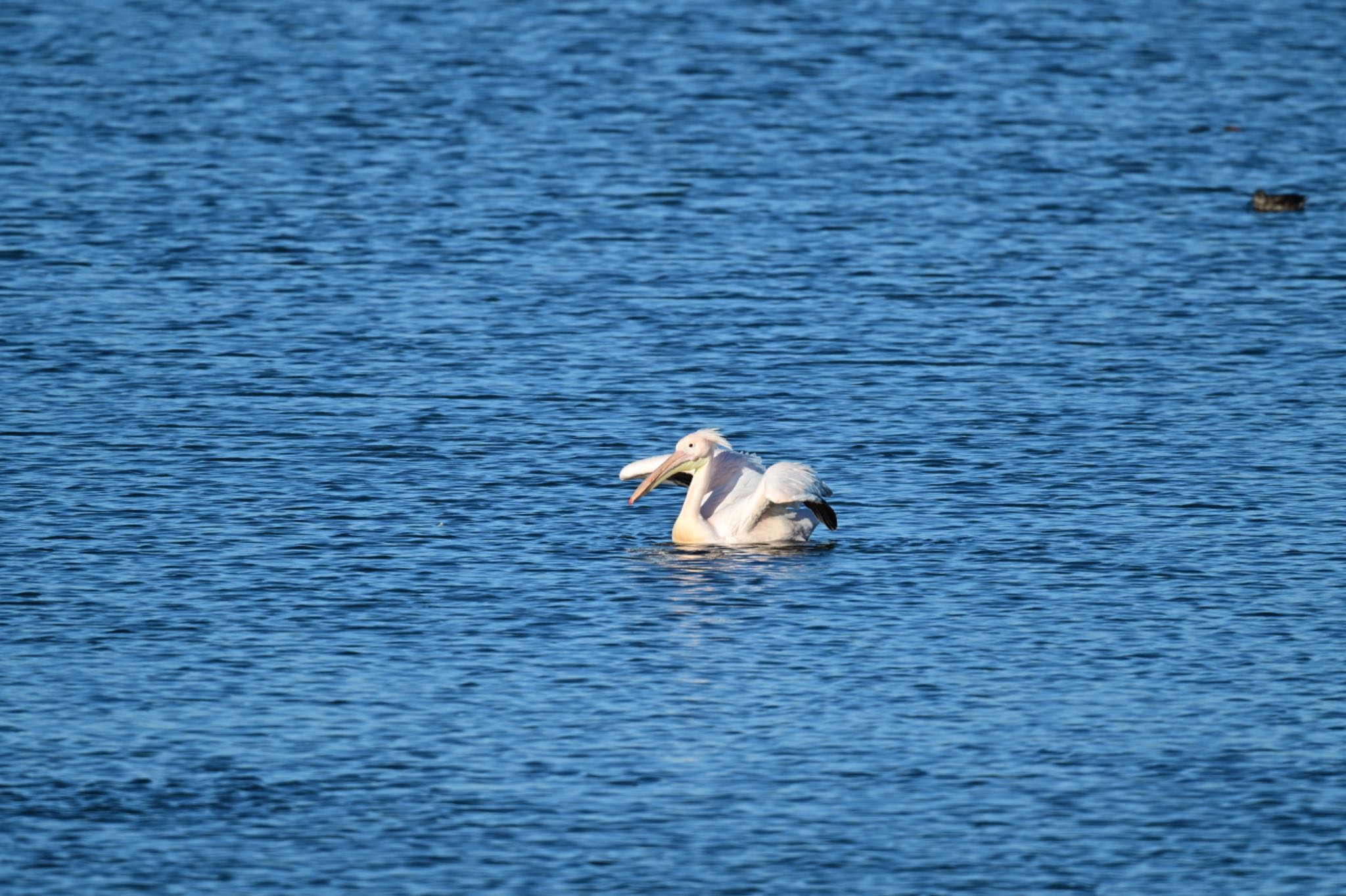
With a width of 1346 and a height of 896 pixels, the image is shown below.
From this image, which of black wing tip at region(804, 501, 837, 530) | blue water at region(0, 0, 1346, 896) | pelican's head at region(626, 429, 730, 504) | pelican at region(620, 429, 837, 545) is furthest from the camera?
pelican's head at region(626, 429, 730, 504)

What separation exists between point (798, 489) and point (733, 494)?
94cm

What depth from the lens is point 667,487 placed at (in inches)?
774

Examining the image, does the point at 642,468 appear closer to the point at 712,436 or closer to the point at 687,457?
the point at 687,457

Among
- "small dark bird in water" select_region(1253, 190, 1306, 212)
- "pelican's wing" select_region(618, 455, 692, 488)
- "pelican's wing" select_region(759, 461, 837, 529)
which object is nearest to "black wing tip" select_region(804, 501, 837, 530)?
"pelican's wing" select_region(759, 461, 837, 529)

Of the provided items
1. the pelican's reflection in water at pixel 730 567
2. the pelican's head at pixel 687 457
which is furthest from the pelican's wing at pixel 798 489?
the pelican's head at pixel 687 457

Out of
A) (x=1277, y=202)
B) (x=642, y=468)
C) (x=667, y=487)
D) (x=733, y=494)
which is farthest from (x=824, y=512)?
(x=1277, y=202)

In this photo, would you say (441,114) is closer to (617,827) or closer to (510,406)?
(510,406)

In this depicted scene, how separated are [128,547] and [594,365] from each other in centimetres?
619

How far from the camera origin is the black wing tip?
54.2ft

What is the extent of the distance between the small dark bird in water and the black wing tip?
41.4 feet

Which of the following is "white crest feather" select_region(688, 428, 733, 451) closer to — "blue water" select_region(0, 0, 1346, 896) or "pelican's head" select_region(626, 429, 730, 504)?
"pelican's head" select_region(626, 429, 730, 504)

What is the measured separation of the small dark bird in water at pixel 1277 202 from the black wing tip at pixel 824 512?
1262 cm

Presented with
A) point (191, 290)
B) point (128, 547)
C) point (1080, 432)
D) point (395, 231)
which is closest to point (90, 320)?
point (191, 290)

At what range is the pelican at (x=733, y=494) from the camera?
16688mm
